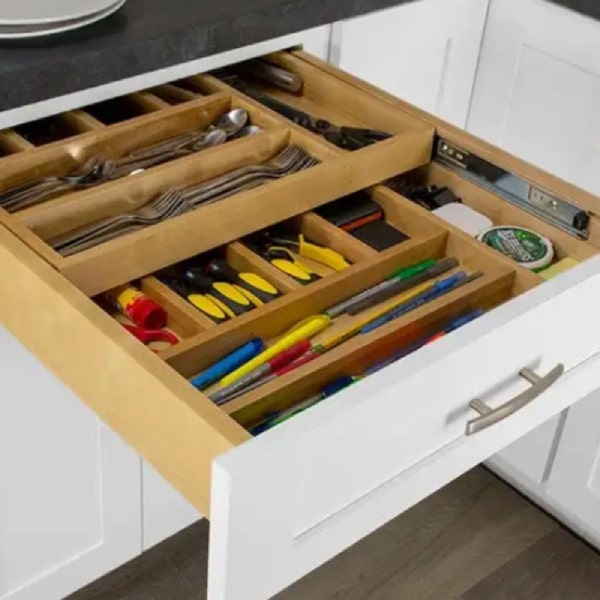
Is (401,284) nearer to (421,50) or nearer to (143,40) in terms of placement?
(143,40)

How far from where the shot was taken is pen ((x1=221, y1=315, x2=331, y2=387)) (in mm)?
846

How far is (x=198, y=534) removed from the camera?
1.66 metres

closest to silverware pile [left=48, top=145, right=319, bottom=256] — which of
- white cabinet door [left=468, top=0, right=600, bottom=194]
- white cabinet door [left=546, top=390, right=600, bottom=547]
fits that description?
white cabinet door [left=468, top=0, right=600, bottom=194]

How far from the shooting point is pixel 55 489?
135 centimetres

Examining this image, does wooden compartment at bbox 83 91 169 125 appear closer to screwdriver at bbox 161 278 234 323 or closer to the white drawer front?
screwdriver at bbox 161 278 234 323

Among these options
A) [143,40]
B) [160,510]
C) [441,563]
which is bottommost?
[441,563]

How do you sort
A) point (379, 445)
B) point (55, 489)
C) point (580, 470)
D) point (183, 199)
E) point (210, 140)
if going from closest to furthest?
point (379, 445), point (183, 199), point (210, 140), point (55, 489), point (580, 470)

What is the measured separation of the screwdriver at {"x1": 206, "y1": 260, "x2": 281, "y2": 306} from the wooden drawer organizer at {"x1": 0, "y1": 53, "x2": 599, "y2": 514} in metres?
0.01

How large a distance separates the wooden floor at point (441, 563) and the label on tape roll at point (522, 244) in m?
0.75

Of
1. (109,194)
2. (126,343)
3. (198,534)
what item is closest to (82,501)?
(198,534)

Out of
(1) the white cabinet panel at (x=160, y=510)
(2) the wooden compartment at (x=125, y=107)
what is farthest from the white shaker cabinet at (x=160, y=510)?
(2) the wooden compartment at (x=125, y=107)

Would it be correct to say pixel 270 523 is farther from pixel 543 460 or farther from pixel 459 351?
pixel 543 460

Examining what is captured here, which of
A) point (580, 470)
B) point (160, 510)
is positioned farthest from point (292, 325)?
point (580, 470)

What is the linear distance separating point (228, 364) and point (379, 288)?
17 cm
